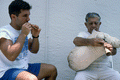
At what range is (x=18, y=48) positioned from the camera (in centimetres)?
175

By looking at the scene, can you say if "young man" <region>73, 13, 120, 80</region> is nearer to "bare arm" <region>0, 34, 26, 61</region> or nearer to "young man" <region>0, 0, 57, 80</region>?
"young man" <region>0, 0, 57, 80</region>

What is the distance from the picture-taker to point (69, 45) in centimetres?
299

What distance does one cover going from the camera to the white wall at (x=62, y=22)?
298cm

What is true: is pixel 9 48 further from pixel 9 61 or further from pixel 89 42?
pixel 89 42

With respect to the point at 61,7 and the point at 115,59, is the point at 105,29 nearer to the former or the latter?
the point at 115,59

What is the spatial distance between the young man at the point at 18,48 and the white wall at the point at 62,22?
69cm

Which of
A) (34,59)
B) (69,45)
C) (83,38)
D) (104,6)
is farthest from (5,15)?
(104,6)

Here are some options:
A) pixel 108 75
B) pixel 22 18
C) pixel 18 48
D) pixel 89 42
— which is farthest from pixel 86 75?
pixel 22 18

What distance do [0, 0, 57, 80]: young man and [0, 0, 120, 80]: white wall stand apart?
27.1 inches

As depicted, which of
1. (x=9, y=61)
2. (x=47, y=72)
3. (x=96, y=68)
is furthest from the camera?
(x=96, y=68)

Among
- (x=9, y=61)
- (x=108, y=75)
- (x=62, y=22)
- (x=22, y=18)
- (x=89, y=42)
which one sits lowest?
(x=108, y=75)

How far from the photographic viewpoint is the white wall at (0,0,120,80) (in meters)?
2.98

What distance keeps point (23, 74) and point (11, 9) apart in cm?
81

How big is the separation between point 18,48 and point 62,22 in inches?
55.0
